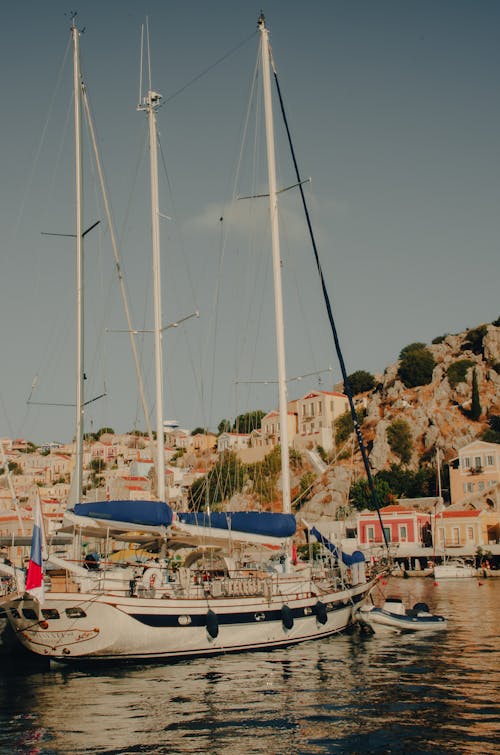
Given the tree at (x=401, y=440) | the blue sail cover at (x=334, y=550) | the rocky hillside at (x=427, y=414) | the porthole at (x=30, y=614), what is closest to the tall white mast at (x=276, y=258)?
the blue sail cover at (x=334, y=550)

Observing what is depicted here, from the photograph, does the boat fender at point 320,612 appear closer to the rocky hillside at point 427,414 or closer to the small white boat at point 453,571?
the small white boat at point 453,571

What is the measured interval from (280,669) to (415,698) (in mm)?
5504

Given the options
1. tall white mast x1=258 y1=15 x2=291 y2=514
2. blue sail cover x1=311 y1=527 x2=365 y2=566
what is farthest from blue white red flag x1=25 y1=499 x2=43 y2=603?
blue sail cover x1=311 y1=527 x2=365 y2=566

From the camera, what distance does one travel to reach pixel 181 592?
26375 millimetres

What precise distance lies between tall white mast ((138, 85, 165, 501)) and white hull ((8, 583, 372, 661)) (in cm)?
530

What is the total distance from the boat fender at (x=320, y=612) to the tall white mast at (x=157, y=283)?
7.16 metres

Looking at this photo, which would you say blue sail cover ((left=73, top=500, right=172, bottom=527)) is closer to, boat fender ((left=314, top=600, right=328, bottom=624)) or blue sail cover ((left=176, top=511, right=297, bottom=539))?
blue sail cover ((left=176, top=511, right=297, bottom=539))

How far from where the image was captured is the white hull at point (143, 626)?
78.9 ft

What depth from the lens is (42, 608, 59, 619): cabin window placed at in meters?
24.0

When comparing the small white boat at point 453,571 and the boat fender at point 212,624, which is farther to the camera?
the small white boat at point 453,571

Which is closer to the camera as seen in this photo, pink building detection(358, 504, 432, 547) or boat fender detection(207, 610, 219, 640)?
boat fender detection(207, 610, 219, 640)

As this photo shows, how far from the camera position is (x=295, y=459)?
130750mm

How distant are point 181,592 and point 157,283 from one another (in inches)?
489

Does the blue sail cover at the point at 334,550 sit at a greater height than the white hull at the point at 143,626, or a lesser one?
greater
